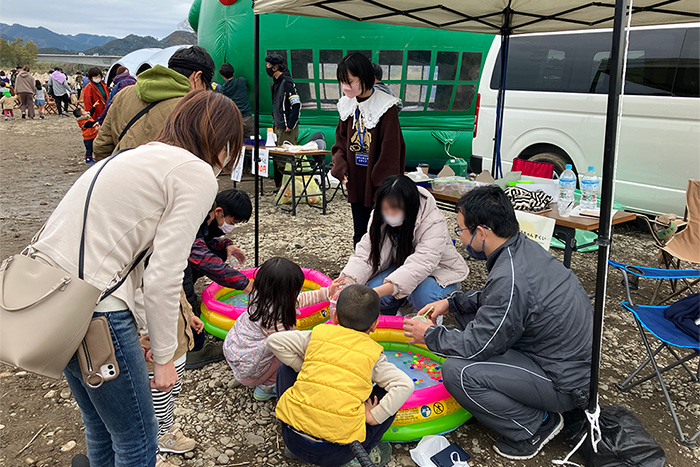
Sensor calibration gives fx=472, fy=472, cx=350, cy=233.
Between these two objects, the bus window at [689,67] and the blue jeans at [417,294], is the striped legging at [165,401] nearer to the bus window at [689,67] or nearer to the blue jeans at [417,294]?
the blue jeans at [417,294]

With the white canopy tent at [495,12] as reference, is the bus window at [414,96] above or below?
below

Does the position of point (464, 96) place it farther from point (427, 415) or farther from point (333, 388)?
point (333, 388)

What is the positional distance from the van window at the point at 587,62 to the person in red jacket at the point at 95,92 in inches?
288

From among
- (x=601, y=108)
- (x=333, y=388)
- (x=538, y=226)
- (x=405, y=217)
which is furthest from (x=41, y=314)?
(x=601, y=108)

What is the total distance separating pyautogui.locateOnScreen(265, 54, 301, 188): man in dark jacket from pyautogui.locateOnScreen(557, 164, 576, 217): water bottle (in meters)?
4.61

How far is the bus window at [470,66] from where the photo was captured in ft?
28.6

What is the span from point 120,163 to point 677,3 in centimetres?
446

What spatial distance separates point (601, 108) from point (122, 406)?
19.0ft

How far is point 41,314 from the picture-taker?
1202 millimetres

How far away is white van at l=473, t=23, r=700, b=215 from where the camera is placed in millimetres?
4930

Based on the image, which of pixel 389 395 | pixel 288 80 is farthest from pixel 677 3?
pixel 288 80

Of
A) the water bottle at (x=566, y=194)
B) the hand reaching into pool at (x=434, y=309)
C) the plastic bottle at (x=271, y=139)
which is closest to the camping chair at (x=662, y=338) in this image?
the water bottle at (x=566, y=194)

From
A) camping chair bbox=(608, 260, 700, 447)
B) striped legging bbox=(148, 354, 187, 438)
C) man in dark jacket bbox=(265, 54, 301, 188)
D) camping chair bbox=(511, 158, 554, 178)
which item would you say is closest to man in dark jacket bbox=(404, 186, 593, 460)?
camping chair bbox=(608, 260, 700, 447)

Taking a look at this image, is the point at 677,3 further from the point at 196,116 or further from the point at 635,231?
the point at 196,116
